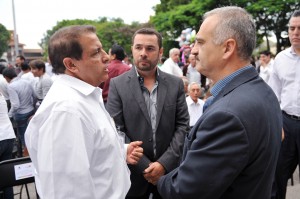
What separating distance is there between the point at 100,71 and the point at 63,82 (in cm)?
26

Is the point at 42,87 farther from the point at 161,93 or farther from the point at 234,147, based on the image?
the point at 234,147

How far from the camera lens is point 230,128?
135 centimetres

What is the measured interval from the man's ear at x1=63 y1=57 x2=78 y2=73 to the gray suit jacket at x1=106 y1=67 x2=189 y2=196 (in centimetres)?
88

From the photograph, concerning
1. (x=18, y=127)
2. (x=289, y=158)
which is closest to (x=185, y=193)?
(x=289, y=158)

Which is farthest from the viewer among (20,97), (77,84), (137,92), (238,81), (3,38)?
(3,38)

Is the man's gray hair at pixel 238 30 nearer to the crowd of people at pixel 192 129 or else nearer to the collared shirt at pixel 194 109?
the crowd of people at pixel 192 129

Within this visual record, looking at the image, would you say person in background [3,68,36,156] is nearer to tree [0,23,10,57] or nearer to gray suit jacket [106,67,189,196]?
gray suit jacket [106,67,189,196]

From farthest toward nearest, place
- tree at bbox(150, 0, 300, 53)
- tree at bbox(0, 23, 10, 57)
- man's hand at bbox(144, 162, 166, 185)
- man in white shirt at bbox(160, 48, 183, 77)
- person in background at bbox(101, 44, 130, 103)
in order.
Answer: tree at bbox(0, 23, 10, 57) < tree at bbox(150, 0, 300, 53) < man in white shirt at bbox(160, 48, 183, 77) < person in background at bbox(101, 44, 130, 103) < man's hand at bbox(144, 162, 166, 185)

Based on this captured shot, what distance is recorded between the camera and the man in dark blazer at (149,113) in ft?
8.62

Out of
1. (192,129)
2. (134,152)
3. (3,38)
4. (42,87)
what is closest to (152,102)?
(134,152)

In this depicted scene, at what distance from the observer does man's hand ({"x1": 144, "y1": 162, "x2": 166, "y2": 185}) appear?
2.53 m

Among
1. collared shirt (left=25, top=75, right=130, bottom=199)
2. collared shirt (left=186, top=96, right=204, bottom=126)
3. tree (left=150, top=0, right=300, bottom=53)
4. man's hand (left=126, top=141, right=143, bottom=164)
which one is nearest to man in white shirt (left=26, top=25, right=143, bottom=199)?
collared shirt (left=25, top=75, right=130, bottom=199)

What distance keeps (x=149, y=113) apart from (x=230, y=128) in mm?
1367

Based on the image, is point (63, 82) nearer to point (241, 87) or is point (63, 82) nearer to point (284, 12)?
point (241, 87)
